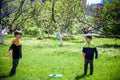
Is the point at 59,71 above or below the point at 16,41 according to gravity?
below

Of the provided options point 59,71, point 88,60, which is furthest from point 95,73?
→ point 59,71

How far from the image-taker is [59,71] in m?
12.5

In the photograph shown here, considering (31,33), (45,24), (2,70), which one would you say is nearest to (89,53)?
(2,70)

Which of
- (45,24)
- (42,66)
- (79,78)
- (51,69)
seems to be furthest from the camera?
(45,24)

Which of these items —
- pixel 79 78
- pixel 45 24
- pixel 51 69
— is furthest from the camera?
pixel 45 24

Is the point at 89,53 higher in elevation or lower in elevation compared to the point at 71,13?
lower

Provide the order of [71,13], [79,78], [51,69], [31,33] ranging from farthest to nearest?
[31,33], [71,13], [51,69], [79,78]

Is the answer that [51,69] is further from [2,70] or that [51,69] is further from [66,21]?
[66,21]

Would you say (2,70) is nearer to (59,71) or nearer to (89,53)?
(59,71)

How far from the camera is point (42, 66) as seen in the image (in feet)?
45.6

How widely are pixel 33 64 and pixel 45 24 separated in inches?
1542

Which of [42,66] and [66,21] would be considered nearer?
[42,66]

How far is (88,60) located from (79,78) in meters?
1.17

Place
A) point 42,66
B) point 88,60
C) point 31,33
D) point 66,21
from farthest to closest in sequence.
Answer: point 31,33
point 66,21
point 42,66
point 88,60
